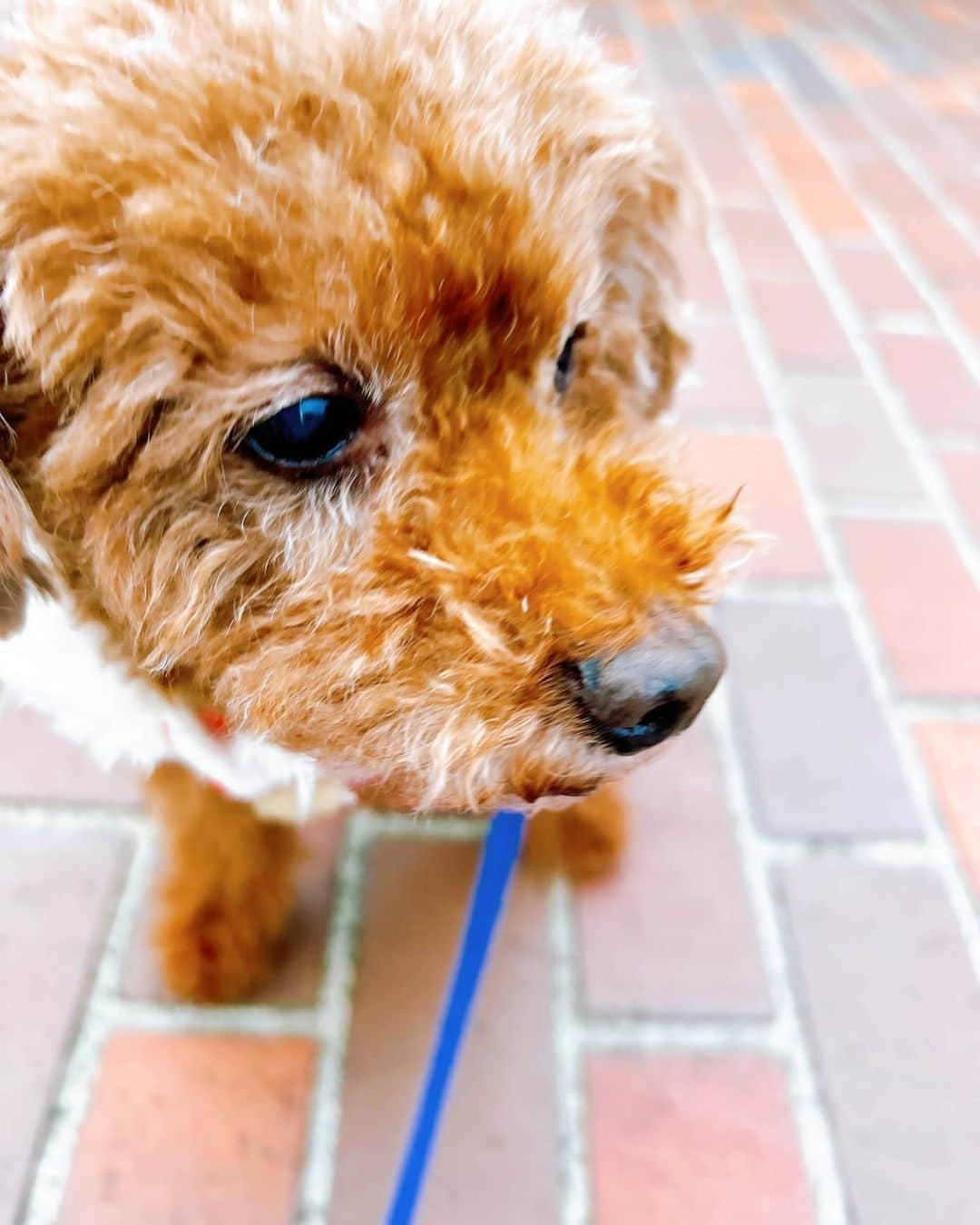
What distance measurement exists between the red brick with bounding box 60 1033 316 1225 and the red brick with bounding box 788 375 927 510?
104 cm

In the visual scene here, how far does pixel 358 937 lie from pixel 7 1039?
0.33 m

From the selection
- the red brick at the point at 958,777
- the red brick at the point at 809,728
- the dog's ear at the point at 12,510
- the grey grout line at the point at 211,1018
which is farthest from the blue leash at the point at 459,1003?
the red brick at the point at 958,777

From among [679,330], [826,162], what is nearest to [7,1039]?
[679,330]

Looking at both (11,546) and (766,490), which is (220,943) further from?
(766,490)

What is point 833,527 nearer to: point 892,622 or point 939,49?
point 892,622

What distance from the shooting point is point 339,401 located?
24.9 inches

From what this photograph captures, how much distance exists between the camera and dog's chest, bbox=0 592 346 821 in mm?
739

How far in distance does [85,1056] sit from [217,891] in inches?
7.0

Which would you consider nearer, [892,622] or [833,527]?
[892,622]

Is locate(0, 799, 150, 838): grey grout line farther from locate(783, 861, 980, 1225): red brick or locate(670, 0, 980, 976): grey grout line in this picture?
locate(670, 0, 980, 976): grey grout line

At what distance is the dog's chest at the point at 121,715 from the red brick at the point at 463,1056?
235 mm

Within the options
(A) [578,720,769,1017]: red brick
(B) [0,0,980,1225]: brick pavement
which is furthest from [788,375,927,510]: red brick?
(A) [578,720,769,1017]: red brick

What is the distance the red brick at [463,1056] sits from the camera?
88 centimetres

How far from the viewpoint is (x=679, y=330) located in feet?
3.10
